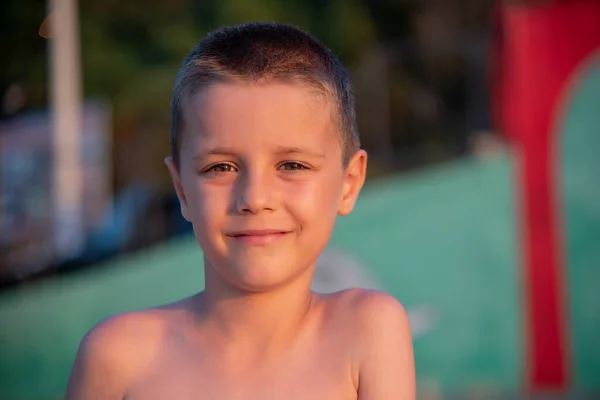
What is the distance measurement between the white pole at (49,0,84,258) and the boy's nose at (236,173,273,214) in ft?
18.5

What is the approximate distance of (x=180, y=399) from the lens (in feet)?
5.46

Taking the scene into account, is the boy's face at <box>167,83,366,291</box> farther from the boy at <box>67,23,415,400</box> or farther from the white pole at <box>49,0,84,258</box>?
the white pole at <box>49,0,84,258</box>

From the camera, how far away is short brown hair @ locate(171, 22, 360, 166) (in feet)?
5.25

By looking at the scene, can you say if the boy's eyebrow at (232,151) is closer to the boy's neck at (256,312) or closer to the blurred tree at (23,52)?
the boy's neck at (256,312)

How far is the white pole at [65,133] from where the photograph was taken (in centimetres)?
727

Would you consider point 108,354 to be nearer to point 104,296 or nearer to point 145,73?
point 104,296

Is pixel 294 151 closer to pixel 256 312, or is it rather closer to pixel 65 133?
pixel 256 312

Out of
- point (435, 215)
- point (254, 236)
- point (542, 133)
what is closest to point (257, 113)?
point (254, 236)

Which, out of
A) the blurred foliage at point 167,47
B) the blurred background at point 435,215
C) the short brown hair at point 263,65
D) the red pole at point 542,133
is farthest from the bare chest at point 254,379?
the blurred foliage at point 167,47

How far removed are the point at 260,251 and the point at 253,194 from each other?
124mm

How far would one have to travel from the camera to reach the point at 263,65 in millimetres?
1596

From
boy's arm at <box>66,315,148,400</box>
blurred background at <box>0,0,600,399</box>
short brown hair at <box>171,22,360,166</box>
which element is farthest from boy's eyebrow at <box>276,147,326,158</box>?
blurred background at <box>0,0,600,399</box>

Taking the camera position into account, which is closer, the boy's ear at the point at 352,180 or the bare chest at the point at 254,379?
the bare chest at the point at 254,379

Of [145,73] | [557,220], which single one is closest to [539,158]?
[557,220]
